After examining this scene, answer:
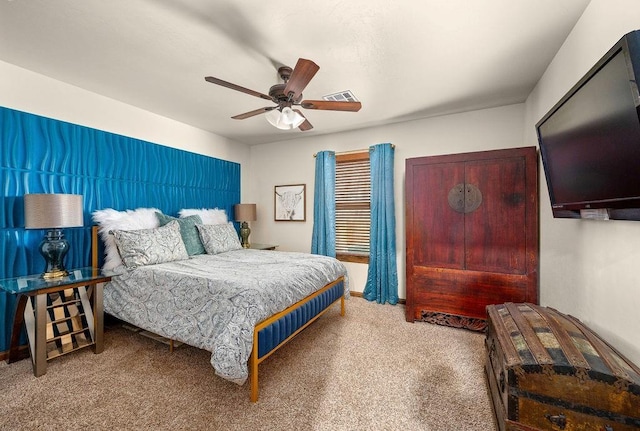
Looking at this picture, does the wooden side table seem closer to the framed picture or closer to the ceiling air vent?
the framed picture

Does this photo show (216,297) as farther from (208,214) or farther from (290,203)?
(290,203)

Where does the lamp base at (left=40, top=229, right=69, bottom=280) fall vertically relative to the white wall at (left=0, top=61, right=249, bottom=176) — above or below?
below

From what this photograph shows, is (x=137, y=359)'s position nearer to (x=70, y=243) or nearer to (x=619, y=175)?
(x=70, y=243)

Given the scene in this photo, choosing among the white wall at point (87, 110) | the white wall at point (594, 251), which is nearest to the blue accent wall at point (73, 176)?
the white wall at point (87, 110)

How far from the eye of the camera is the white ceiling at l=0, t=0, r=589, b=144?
1.69 meters

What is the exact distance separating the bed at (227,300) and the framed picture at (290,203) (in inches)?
66.5

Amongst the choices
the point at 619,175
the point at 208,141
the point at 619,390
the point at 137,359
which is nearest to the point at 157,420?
the point at 137,359

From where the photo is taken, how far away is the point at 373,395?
5.93 ft

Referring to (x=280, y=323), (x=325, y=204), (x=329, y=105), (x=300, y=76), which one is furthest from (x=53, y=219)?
(x=325, y=204)

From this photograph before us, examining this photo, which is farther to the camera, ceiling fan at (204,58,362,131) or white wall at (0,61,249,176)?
white wall at (0,61,249,176)

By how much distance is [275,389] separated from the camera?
6.12 feet

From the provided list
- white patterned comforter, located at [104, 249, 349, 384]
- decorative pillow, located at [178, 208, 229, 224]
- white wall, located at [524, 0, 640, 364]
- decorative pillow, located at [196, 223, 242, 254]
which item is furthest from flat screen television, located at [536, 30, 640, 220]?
decorative pillow, located at [178, 208, 229, 224]

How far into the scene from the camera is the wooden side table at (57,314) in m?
2.00

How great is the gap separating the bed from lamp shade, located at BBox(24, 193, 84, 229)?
1.64ft
